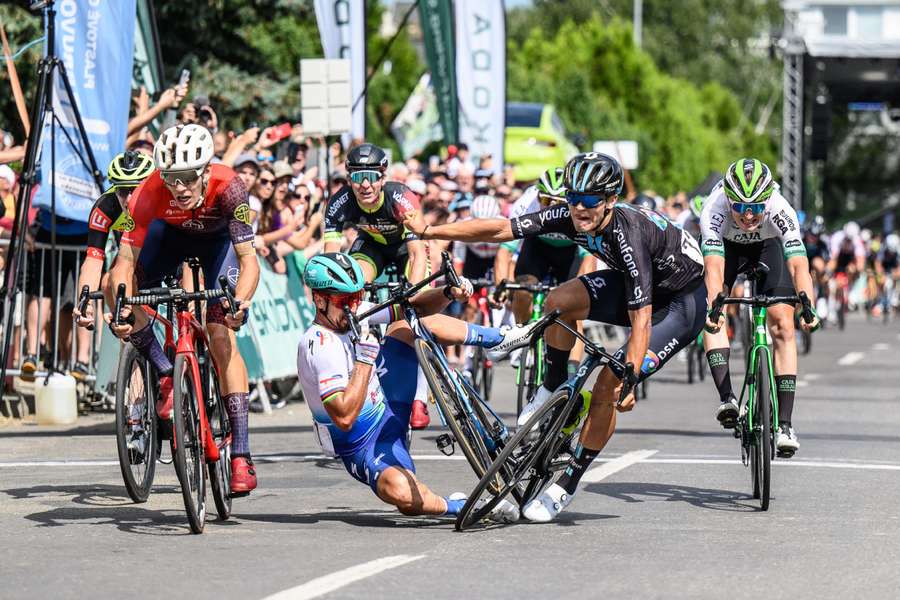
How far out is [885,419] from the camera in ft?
53.3

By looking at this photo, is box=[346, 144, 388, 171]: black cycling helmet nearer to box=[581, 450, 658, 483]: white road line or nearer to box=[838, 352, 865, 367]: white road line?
box=[581, 450, 658, 483]: white road line

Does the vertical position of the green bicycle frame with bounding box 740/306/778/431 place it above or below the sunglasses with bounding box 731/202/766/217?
below

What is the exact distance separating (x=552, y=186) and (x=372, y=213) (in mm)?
1708

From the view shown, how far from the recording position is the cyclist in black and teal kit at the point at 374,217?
40.1ft

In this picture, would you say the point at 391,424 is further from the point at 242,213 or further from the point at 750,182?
the point at 750,182

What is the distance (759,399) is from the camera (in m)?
10.4

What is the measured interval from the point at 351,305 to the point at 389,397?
0.56m

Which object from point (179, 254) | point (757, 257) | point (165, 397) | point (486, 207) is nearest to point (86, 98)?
point (486, 207)

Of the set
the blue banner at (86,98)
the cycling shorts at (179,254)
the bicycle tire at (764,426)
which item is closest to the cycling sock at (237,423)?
the cycling shorts at (179,254)

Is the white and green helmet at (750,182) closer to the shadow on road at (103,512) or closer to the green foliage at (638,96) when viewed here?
the shadow on road at (103,512)

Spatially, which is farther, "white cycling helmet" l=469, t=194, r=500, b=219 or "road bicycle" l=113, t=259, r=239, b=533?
"white cycling helmet" l=469, t=194, r=500, b=219

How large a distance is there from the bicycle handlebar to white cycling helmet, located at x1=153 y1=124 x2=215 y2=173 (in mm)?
3136

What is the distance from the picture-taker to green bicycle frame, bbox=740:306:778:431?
412 inches

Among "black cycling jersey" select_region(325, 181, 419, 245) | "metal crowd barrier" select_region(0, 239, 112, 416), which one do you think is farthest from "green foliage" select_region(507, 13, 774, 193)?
"black cycling jersey" select_region(325, 181, 419, 245)
